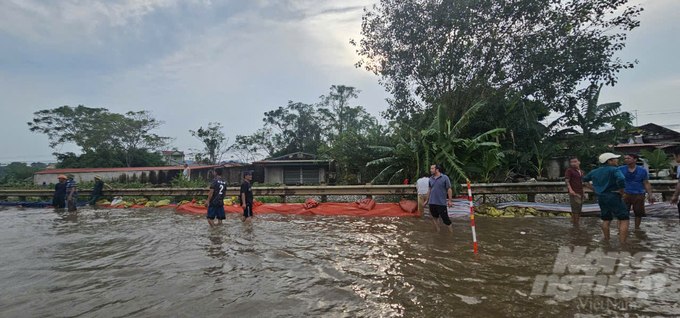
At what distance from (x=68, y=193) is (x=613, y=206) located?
16.9 m

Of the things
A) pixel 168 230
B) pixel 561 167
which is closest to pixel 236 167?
pixel 168 230

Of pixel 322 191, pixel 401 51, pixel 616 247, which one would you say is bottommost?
pixel 616 247

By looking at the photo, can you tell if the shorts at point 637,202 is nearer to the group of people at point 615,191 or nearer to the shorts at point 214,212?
the group of people at point 615,191

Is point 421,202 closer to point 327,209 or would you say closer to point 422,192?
point 422,192

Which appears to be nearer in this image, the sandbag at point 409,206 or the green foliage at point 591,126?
the sandbag at point 409,206

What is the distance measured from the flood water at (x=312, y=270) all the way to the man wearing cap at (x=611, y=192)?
40cm

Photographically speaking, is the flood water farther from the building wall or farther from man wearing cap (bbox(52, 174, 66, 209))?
the building wall

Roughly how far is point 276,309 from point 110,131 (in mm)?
40921

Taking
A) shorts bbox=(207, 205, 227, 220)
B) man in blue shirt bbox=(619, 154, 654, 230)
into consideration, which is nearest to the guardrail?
man in blue shirt bbox=(619, 154, 654, 230)

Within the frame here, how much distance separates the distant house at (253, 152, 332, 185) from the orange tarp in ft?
52.0

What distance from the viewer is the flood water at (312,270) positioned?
332 centimetres

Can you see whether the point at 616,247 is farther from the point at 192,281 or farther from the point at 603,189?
the point at 192,281

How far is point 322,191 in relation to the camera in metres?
11.3

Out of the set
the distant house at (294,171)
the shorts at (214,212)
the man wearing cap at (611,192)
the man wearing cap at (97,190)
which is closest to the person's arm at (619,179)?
the man wearing cap at (611,192)
